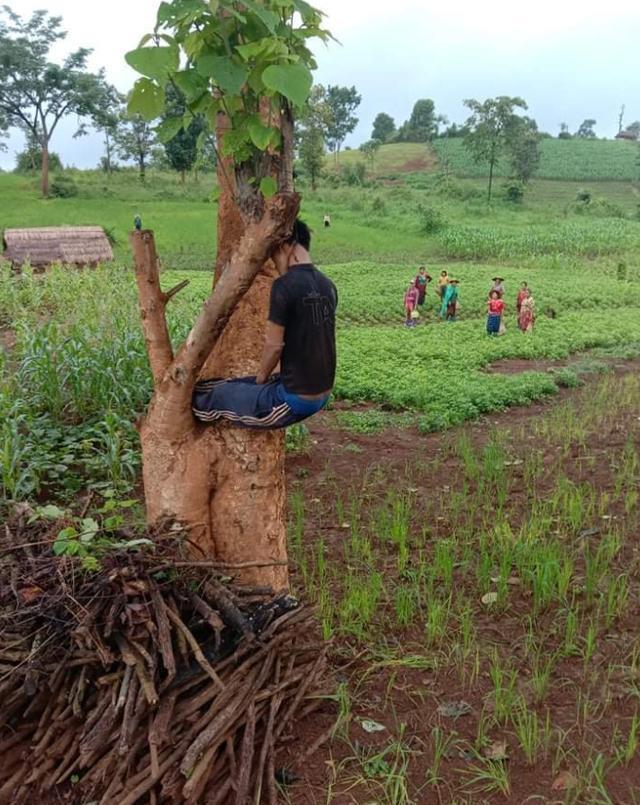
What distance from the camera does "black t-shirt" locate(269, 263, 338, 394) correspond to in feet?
9.95

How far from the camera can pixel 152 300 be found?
3.36m

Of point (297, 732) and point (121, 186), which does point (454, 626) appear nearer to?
point (297, 732)

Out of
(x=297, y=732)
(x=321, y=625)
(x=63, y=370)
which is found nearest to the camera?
(x=297, y=732)

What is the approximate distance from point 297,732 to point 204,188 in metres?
38.4

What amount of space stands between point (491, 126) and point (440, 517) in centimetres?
4086

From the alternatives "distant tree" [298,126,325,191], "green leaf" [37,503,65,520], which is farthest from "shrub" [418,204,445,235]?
"green leaf" [37,503,65,520]

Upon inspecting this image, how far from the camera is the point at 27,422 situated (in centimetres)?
604

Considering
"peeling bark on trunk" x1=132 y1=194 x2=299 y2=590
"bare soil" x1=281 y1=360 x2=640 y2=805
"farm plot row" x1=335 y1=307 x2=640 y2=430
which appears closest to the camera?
"bare soil" x1=281 y1=360 x2=640 y2=805

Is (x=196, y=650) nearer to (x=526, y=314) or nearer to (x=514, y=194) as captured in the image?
(x=526, y=314)

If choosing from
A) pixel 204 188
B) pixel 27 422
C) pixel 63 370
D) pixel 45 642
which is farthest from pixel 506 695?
pixel 204 188

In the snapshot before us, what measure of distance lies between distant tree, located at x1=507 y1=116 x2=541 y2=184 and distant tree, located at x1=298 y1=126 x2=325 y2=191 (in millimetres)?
11553

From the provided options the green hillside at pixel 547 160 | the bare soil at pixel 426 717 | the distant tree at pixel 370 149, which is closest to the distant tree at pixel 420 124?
the green hillside at pixel 547 160

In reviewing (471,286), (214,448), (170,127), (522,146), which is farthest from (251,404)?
(522,146)

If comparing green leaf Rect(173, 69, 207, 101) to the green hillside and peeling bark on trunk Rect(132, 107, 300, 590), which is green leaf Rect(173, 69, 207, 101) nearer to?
peeling bark on trunk Rect(132, 107, 300, 590)
